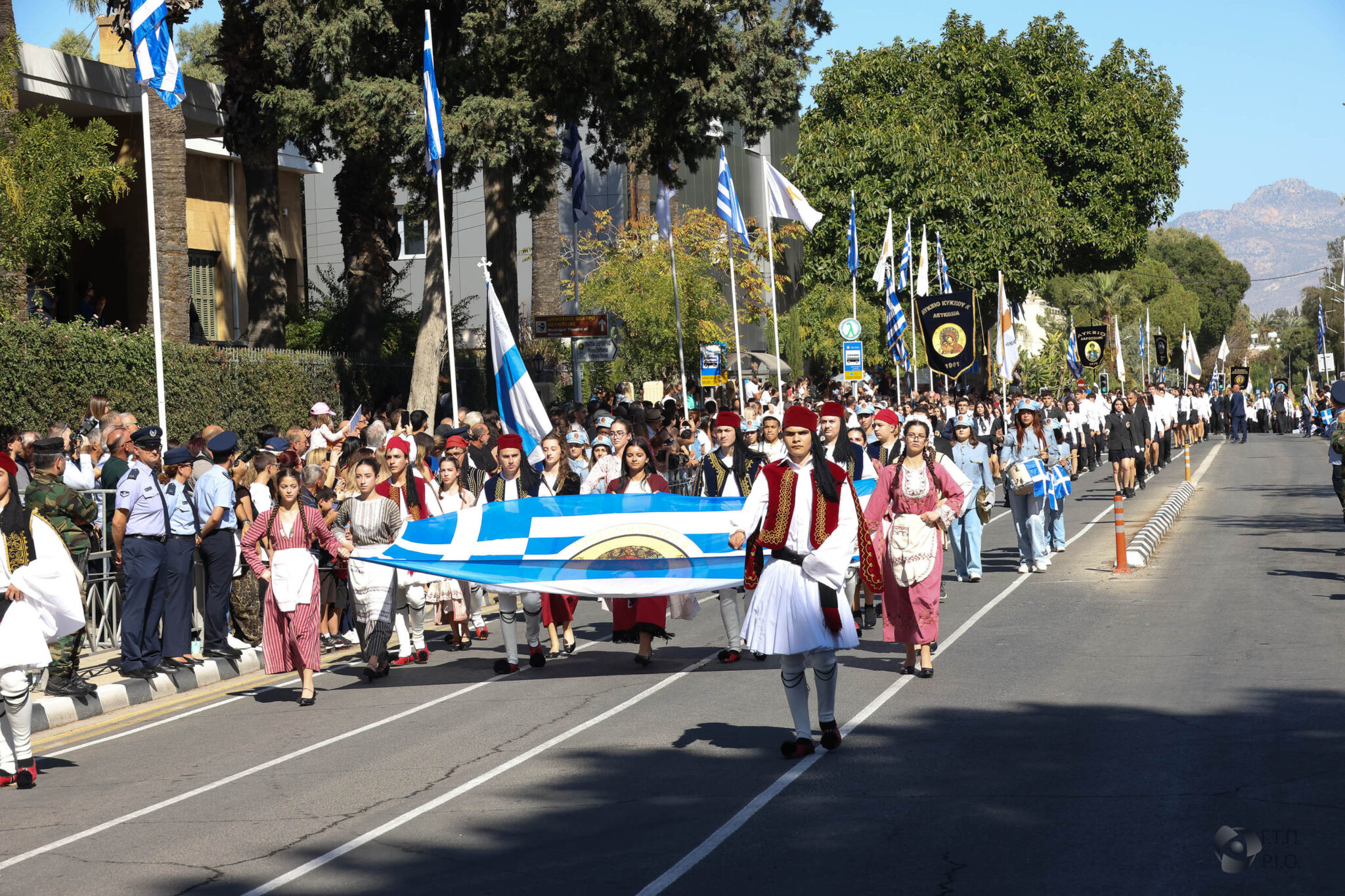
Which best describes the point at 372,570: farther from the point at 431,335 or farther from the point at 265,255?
the point at 265,255

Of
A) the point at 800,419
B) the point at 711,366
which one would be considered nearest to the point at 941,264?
the point at 711,366

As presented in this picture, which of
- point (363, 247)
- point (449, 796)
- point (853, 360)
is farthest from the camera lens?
point (853, 360)

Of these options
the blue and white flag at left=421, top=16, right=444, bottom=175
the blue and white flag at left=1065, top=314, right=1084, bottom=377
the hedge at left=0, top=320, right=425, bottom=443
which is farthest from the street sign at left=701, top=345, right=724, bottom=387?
the blue and white flag at left=1065, top=314, right=1084, bottom=377

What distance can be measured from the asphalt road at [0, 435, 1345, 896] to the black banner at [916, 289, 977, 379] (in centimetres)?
2136

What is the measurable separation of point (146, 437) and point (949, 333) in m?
25.3

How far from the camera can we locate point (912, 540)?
38.6 feet

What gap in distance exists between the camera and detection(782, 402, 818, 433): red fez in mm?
8734

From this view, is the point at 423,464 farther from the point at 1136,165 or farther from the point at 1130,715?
the point at 1136,165

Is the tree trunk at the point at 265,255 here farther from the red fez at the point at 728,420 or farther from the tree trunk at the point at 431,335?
the red fez at the point at 728,420

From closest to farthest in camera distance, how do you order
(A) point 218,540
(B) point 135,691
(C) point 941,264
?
1. (B) point 135,691
2. (A) point 218,540
3. (C) point 941,264

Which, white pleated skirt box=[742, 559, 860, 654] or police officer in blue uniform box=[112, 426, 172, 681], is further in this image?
police officer in blue uniform box=[112, 426, 172, 681]

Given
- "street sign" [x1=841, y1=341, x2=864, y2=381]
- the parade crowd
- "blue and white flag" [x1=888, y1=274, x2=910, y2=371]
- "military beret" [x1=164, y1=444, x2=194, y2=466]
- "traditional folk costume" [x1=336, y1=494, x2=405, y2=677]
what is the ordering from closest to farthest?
1. the parade crowd
2. "traditional folk costume" [x1=336, y1=494, x2=405, y2=677]
3. "military beret" [x1=164, y1=444, x2=194, y2=466]
4. "street sign" [x1=841, y1=341, x2=864, y2=381]
5. "blue and white flag" [x1=888, y1=274, x2=910, y2=371]

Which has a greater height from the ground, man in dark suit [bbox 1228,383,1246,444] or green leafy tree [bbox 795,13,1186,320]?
green leafy tree [bbox 795,13,1186,320]

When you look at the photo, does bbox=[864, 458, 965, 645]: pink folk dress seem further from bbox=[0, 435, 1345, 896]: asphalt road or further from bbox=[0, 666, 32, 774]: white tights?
bbox=[0, 666, 32, 774]: white tights
